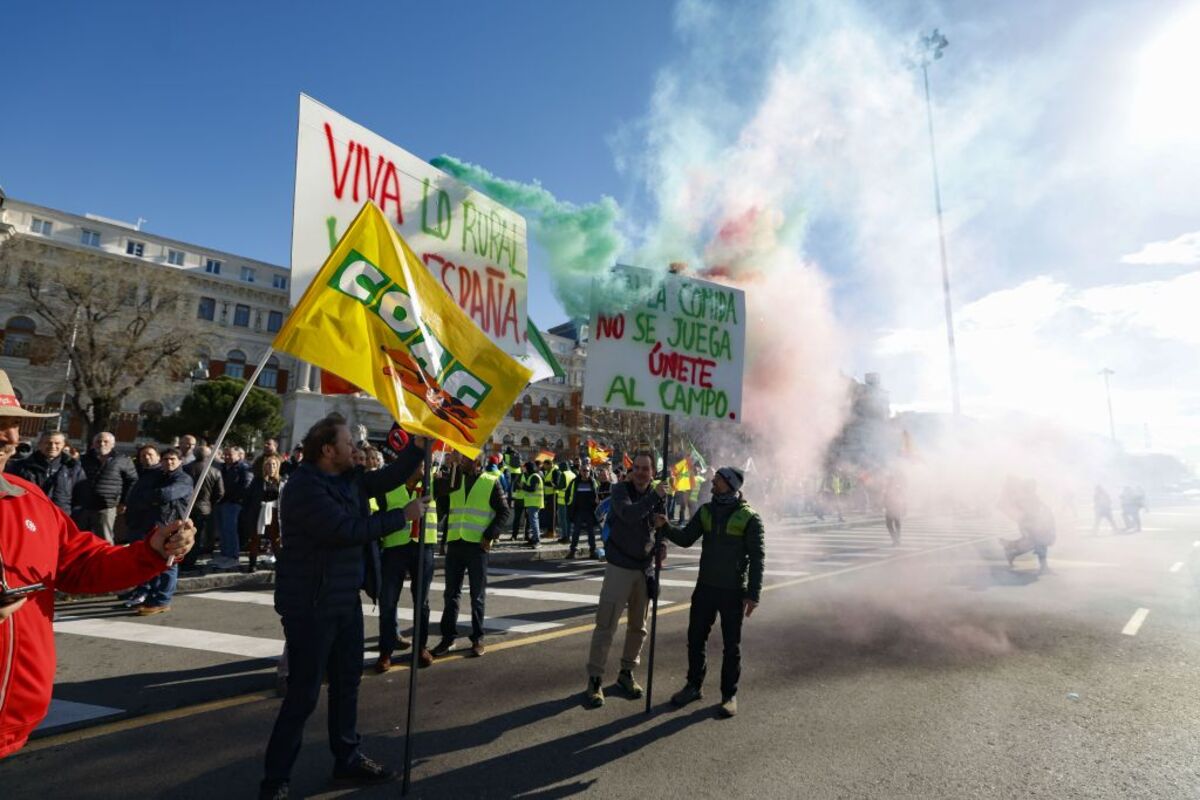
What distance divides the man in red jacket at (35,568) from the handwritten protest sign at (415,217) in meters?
1.89

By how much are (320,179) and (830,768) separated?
16.0 feet

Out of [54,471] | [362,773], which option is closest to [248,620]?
[54,471]

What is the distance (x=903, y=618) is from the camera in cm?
754

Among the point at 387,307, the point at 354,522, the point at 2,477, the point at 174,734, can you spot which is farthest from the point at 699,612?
the point at 2,477

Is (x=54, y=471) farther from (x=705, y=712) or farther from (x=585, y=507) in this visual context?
(x=585, y=507)

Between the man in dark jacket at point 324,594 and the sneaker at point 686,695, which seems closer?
the man in dark jacket at point 324,594

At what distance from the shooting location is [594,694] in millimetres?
4520

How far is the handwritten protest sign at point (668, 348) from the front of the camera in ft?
18.8

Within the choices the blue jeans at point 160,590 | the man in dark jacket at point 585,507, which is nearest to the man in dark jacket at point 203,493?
the blue jeans at point 160,590

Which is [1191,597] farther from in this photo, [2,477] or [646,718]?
[2,477]

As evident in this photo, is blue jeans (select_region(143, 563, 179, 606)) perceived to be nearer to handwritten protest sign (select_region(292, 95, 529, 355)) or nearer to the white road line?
the white road line

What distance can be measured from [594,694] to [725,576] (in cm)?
129

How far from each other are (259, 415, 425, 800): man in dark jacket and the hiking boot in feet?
5.17

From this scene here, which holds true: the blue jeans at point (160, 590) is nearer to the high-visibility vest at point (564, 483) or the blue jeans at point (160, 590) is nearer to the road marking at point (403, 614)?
the road marking at point (403, 614)
